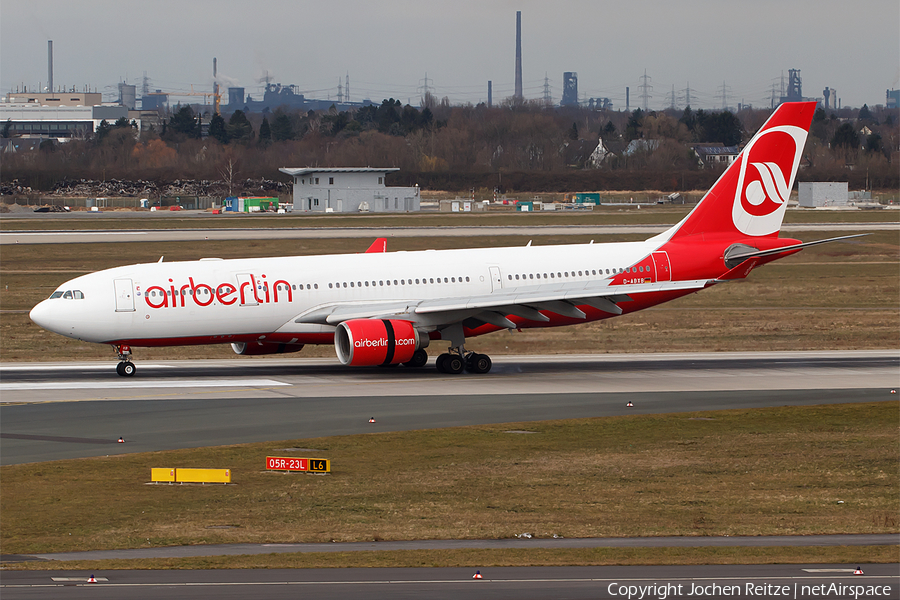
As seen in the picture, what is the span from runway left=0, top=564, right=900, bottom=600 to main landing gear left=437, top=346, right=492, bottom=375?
24.3m

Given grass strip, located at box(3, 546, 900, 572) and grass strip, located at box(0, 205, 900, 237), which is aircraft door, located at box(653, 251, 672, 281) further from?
grass strip, located at box(0, 205, 900, 237)

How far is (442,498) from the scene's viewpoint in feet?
70.8

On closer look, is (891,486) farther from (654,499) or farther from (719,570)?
(719,570)

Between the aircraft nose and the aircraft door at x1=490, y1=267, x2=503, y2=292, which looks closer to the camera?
the aircraft nose

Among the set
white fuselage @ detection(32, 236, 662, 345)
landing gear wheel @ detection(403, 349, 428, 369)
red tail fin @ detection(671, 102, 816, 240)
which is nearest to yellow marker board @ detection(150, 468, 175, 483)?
white fuselage @ detection(32, 236, 662, 345)

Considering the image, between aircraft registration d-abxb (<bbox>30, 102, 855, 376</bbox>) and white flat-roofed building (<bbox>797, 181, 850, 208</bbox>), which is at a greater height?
white flat-roofed building (<bbox>797, 181, 850, 208</bbox>)

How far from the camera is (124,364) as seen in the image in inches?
1527

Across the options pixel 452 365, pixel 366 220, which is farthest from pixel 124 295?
pixel 366 220

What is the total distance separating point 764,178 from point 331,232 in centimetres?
5957

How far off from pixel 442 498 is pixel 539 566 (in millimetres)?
5579

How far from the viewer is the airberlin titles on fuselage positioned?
37531 millimetres

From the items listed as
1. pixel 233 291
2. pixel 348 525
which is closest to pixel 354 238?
pixel 233 291

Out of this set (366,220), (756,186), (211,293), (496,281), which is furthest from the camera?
(366,220)

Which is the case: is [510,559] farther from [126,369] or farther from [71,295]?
[71,295]
